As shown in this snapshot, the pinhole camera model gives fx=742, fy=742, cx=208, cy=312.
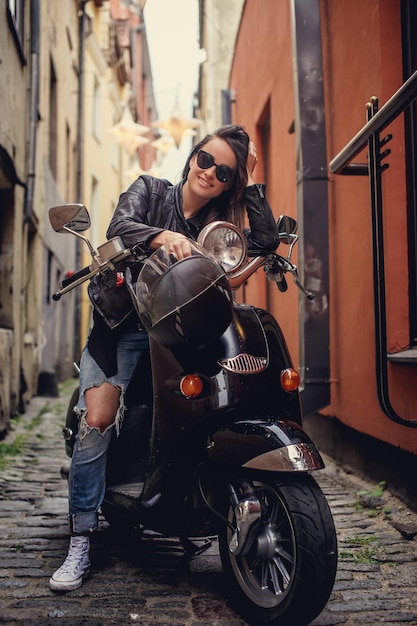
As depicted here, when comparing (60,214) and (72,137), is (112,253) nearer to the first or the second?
(60,214)

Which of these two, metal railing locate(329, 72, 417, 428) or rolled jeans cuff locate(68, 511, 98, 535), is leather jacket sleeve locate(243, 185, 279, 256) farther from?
rolled jeans cuff locate(68, 511, 98, 535)

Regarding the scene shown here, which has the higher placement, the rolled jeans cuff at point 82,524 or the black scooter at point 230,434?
the black scooter at point 230,434

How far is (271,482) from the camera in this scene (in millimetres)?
2264

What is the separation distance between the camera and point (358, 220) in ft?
14.9

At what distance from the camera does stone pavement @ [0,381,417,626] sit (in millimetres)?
2424

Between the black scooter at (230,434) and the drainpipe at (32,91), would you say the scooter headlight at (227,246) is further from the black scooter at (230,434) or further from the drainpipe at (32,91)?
the drainpipe at (32,91)

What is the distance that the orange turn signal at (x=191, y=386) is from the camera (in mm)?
2381

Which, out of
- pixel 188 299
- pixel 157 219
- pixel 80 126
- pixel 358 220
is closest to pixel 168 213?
pixel 157 219

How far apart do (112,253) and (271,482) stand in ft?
2.95

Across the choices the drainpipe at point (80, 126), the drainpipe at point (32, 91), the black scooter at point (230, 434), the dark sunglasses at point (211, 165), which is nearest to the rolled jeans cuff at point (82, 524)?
the black scooter at point (230, 434)

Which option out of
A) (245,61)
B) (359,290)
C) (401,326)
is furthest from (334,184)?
(245,61)

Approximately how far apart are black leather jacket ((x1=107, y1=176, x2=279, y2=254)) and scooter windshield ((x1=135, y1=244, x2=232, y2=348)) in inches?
13.9

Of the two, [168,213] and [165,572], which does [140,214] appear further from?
[165,572]

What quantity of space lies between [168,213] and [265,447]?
111 centimetres
